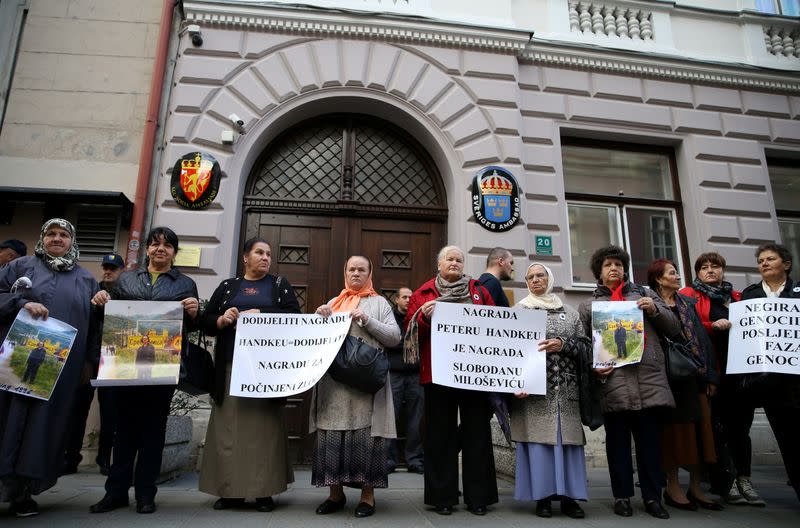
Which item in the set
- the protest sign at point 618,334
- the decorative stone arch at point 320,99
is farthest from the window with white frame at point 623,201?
the protest sign at point 618,334

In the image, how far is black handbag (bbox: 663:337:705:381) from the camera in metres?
3.51

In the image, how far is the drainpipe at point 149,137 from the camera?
591 cm

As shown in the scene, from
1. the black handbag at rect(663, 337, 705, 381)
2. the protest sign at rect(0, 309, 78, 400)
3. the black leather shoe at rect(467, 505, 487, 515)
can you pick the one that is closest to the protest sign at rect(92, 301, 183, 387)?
the protest sign at rect(0, 309, 78, 400)

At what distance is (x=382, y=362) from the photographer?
131 inches

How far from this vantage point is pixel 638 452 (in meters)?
3.53

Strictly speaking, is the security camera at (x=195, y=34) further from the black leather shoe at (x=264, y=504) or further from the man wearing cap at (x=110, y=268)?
the black leather shoe at (x=264, y=504)

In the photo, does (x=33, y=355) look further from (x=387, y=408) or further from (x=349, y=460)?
(x=387, y=408)

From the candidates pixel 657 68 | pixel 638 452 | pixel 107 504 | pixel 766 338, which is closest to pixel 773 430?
pixel 766 338

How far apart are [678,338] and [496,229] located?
2934 mm

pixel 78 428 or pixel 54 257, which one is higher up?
pixel 54 257

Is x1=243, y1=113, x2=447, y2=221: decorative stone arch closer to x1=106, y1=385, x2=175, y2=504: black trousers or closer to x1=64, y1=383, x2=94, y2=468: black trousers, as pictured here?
x1=64, y1=383, x2=94, y2=468: black trousers

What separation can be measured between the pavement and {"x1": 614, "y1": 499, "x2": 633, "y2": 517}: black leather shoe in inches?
1.9

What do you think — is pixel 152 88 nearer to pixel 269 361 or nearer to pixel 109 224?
pixel 109 224

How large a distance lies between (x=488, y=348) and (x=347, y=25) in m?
5.03
